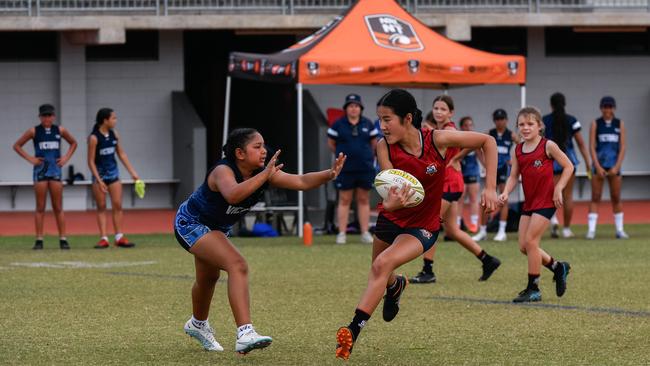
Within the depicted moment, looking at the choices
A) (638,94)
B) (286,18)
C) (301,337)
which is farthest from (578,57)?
(301,337)

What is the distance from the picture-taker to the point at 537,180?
1263 cm

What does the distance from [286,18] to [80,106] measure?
5.21 metres

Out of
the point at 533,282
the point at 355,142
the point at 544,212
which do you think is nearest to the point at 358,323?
the point at 533,282

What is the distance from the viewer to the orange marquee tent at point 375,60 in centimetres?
2120

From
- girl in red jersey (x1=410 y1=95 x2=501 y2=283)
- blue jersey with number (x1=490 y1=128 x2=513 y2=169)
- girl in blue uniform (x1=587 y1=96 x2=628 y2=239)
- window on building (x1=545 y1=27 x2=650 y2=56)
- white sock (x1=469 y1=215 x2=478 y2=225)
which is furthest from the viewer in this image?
window on building (x1=545 y1=27 x2=650 y2=56)

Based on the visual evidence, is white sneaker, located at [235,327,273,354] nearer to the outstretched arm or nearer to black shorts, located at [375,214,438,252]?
the outstretched arm

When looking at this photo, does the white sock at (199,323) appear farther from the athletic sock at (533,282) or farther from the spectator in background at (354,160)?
the spectator in background at (354,160)

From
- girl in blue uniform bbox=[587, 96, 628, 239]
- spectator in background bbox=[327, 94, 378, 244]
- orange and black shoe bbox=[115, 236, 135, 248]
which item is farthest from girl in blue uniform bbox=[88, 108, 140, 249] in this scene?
girl in blue uniform bbox=[587, 96, 628, 239]

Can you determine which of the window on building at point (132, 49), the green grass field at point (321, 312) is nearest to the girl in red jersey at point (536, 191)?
the green grass field at point (321, 312)

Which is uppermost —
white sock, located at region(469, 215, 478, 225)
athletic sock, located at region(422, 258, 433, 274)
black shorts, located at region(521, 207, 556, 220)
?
black shorts, located at region(521, 207, 556, 220)

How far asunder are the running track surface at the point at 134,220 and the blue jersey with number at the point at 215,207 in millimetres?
15163

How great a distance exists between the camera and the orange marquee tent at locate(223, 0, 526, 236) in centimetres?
2120

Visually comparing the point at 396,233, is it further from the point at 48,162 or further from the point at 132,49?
the point at 132,49

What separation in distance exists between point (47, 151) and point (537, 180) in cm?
928
